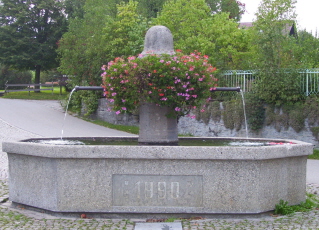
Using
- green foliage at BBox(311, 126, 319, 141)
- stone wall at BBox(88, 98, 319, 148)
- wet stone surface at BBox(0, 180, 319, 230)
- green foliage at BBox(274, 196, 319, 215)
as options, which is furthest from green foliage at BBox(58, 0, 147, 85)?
wet stone surface at BBox(0, 180, 319, 230)

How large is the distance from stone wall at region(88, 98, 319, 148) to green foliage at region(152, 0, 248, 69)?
304 cm

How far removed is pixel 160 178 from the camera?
239 inches

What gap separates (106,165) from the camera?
606cm

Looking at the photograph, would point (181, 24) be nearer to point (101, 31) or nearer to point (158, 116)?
point (101, 31)

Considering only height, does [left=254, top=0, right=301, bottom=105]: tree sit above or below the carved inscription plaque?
above

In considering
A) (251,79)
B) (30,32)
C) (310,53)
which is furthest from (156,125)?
(30,32)

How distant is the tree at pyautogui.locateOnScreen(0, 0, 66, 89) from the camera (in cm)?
3647

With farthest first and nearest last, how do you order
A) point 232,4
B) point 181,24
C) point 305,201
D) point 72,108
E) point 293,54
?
point 232,4, point 72,108, point 181,24, point 293,54, point 305,201

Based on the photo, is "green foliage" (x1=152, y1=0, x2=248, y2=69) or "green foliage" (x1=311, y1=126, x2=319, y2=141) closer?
"green foliage" (x1=311, y1=126, x2=319, y2=141)

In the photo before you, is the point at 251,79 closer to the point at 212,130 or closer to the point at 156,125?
the point at 212,130

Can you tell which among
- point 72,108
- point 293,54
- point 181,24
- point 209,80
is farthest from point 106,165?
point 72,108

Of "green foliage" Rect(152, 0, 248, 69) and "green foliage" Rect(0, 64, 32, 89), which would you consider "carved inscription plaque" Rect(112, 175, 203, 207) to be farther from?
"green foliage" Rect(0, 64, 32, 89)

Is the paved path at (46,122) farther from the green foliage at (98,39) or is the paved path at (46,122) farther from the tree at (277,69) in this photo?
the tree at (277,69)

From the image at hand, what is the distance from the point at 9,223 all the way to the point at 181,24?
649 inches
